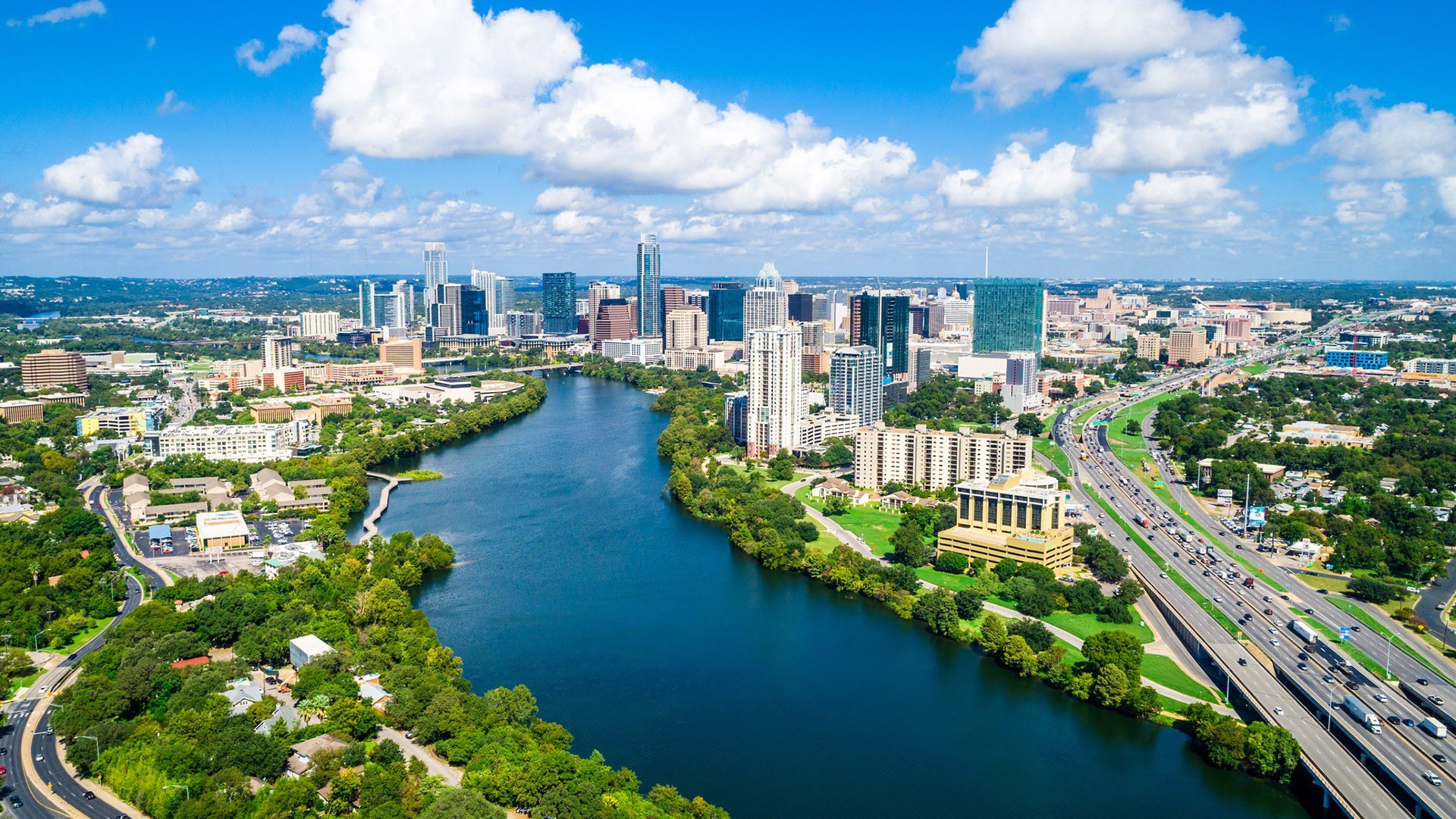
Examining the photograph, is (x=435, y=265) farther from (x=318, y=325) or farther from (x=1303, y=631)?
(x=1303, y=631)

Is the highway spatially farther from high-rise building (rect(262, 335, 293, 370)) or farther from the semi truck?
high-rise building (rect(262, 335, 293, 370))

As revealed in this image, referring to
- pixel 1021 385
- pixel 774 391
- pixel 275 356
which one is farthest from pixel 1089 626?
pixel 275 356

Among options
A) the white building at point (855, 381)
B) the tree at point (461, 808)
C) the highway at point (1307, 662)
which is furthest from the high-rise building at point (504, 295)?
the tree at point (461, 808)

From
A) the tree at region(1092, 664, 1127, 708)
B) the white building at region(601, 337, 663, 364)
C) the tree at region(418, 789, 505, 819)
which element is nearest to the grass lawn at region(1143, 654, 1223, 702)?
the tree at region(1092, 664, 1127, 708)

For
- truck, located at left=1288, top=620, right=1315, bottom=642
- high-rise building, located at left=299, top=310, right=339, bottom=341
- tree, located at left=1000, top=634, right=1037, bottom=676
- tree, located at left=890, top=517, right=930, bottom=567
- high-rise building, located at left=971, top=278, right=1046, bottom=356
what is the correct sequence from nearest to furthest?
tree, located at left=1000, top=634, right=1037, bottom=676
truck, located at left=1288, top=620, right=1315, bottom=642
tree, located at left=890, top=517, right=930, bottom=567
high-rise building, located at left=971, top=278, right=1046, bottom=356
high-rise building, located at left=299, top=310, right=339, bottom=341

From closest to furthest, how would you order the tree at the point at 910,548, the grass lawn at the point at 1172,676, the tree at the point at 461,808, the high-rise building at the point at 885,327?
the tree at the point at 461,808 < the grass lawn at the point at 1172,676 < the tree at the point at 910,548 < the high-rise building at the point at 885,327

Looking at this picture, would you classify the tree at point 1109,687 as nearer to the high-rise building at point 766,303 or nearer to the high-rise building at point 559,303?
the high-rise building at point 766,303
